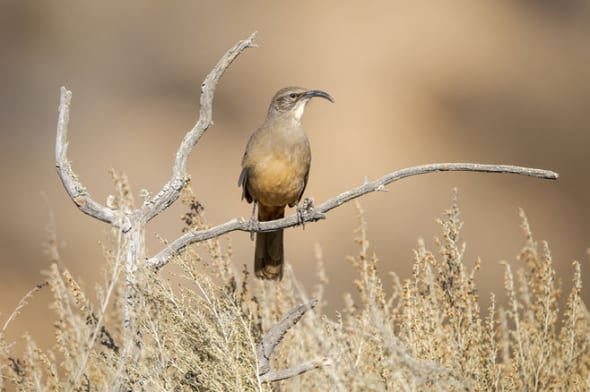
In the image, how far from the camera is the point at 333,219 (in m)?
9.33

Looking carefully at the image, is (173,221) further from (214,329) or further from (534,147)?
(214,329)

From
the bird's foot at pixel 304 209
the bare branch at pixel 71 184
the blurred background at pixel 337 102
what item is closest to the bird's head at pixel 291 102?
the bird's foot at pixel 304 209

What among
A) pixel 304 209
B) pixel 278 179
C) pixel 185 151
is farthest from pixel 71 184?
pixel 278 179

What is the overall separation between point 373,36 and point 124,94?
110 inches

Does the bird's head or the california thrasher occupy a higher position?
the bird's head

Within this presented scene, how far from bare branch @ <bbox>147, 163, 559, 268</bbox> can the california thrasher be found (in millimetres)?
795

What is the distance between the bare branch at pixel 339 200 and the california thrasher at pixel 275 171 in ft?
2.61

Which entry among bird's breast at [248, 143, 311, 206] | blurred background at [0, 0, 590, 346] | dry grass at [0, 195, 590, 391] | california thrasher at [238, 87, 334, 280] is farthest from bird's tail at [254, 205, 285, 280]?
blurred background at [0, 0, 590, 346]

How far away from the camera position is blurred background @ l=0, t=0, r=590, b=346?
30.4 ft

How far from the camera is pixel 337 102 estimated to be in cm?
977

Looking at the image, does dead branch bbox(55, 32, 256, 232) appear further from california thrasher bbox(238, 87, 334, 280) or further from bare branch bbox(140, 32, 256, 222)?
california thrasher bbox(238, 87, 334, 280)

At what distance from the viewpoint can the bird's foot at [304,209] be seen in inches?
165

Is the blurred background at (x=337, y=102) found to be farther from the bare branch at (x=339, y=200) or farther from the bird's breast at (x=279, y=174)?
the bare branch at (x=339, y=200)

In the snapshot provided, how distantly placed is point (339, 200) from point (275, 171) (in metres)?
1.22
